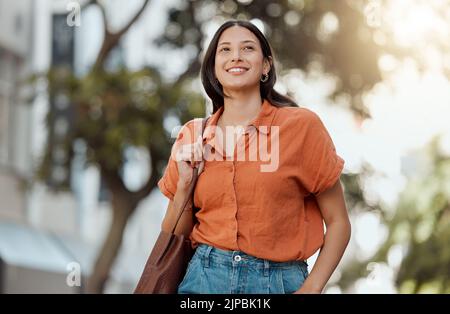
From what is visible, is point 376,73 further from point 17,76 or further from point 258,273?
point 258,273

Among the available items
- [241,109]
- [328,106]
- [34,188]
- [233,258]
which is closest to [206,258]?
[233,258]

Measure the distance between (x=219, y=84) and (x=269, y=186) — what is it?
0.46m

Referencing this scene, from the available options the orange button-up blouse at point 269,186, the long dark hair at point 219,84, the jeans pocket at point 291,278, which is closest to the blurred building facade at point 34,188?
the long dark hair at point 219,84

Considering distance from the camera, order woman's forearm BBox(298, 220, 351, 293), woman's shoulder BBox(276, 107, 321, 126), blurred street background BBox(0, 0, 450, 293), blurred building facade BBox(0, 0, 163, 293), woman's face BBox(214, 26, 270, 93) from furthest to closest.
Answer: blurred building facade BBox(0, 0, 163, 293)
blurred street background BBox(0, 0, 450, 293)
woman's face BBox(214, 26, 270, 93)
woman's shoulder BBox(276, 107, 321, 126)
woman's forearm BBox(298, 220, 351, 293)

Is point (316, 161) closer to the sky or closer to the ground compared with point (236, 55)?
closer to the ground

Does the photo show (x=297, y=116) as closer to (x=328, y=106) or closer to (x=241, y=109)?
(x=241, y=109)

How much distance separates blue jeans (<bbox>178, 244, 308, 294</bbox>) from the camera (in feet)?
10.4

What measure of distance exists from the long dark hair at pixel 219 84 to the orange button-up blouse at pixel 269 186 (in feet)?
0.35

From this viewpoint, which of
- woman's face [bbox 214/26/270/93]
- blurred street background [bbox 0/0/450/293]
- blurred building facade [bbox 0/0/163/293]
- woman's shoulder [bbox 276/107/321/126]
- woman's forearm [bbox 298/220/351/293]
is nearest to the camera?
woman's forearm [bbox 298/220/351/293]

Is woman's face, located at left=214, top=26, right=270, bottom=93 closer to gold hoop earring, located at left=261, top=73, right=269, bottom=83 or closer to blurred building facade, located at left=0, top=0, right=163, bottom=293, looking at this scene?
gold hoop earring, located at left=261, top=73, right=269, bottom=83

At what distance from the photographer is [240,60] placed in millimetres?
3400

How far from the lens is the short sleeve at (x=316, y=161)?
3.25 meters

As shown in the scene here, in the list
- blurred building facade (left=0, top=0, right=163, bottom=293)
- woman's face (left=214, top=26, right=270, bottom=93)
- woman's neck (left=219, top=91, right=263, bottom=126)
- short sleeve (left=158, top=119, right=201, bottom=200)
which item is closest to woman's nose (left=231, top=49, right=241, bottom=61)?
woman's face (left=214, top=26, right=270, bottom=93)
